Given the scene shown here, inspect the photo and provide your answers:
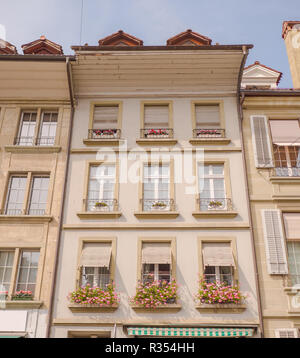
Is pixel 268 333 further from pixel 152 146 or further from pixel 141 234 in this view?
pixel 152 146

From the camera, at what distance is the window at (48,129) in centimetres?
1334

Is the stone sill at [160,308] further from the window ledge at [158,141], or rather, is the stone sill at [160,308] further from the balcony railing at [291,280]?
the window ledge at [158,141]

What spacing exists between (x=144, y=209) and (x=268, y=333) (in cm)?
519

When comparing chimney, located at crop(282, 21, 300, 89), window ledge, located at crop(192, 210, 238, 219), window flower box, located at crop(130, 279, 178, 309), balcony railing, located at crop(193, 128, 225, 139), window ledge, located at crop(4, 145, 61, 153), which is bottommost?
window flower box, located at crop(130, 279, 178, 309)

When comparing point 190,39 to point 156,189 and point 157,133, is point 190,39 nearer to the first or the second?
point 157,133

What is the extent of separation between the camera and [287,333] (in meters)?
10.2

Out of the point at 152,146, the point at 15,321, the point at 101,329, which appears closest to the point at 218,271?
the point at 101,329

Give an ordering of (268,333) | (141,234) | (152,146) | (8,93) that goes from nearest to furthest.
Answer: (268,333)
(141,234)
(152,146)
(8,93)

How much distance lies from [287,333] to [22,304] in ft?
25.1

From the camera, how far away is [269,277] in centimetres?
1084

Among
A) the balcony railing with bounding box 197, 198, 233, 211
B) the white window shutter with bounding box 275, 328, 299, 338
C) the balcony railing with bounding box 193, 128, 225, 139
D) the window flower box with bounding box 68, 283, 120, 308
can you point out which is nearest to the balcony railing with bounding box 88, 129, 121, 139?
the balcony railing with bounding box 193, 128, 225, 139

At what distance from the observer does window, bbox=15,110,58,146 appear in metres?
13.3

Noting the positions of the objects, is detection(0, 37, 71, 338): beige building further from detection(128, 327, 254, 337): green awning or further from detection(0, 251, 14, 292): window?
detection(128, 327, 254, 337): green awning

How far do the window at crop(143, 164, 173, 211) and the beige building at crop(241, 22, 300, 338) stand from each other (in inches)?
110
